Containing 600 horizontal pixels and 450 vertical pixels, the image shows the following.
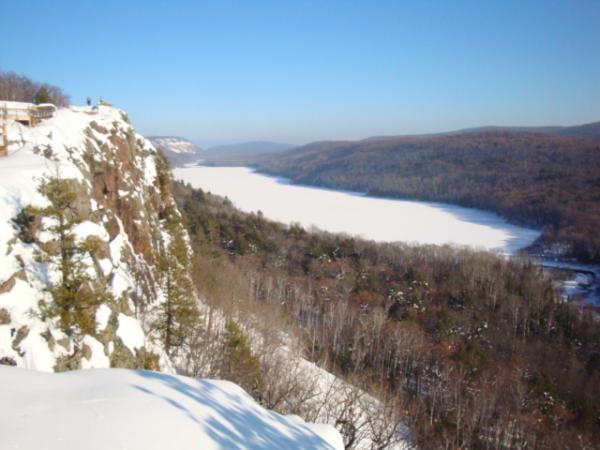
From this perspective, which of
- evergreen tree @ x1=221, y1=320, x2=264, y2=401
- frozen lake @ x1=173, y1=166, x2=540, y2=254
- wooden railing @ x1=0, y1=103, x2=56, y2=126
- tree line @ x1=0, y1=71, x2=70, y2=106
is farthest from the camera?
frozen lake @ x1=173, y1=166, x2=540, y2=254

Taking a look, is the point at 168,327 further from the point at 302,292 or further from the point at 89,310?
the point at 302,292

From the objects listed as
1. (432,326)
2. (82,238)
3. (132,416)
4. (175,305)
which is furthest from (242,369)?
(432,326)

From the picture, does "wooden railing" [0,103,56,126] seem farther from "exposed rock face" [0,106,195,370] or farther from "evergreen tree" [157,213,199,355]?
"evergreen tree" [157,213,199,355]

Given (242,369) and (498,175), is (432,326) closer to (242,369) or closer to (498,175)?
(242,369)

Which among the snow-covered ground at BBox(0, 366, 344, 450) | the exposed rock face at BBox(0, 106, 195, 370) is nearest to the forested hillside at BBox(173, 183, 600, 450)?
the snow-covered ground at BBox(0, 366, 344, 450)

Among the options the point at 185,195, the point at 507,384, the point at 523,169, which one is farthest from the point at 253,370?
the point at 523,169

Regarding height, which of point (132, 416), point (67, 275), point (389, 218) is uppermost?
point (67, 275)

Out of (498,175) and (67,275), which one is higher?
(498,175)
